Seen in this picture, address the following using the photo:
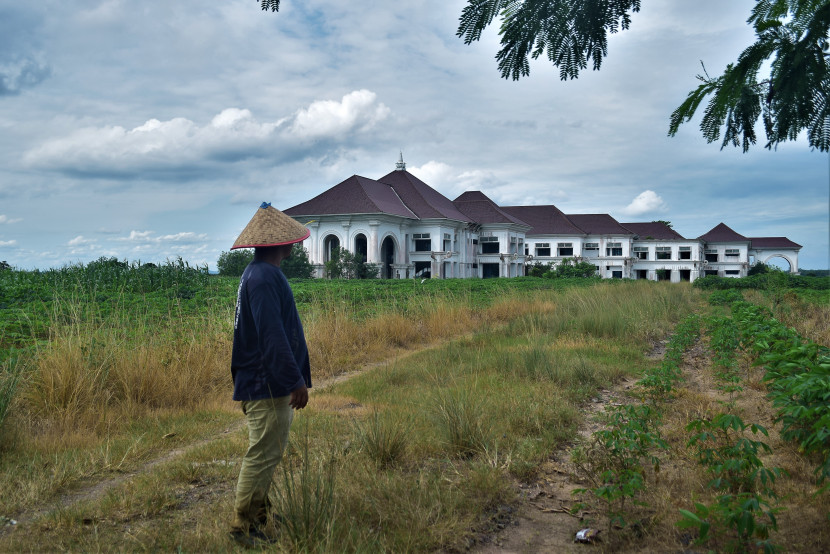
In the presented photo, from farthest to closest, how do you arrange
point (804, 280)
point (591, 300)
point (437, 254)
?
1. point (437, 254)
2. point (804, 280)
3. point (591, 300)

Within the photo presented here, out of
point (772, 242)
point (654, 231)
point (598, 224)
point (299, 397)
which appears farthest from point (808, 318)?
point (772, 242)

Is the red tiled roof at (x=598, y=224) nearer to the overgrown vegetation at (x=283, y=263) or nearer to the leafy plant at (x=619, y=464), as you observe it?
the overgrown vegetation at (x=283, y=263)

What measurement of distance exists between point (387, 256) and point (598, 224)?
1103 inches

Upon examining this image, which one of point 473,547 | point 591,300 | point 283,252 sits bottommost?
point 473,547

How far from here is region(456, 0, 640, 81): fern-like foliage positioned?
3.37 m

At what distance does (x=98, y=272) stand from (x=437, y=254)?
25.2 m

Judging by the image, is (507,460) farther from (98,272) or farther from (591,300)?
(98,272)

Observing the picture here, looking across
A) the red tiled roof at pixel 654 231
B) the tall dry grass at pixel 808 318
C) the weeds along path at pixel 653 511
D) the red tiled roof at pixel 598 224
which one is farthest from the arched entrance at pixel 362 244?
the weeds along path at pixel 653 511

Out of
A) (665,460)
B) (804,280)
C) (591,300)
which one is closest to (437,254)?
(804,280)

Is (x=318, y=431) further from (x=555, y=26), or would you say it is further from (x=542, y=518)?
Answer: (x=555, y=26)

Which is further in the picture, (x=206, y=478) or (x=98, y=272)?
(x=98, y=272)

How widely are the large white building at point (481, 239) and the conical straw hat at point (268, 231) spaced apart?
108ft

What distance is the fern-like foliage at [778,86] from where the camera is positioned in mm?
3277

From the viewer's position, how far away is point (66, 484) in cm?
457
